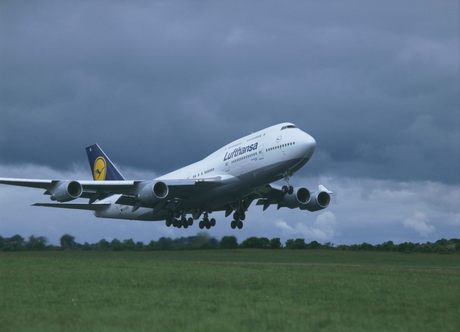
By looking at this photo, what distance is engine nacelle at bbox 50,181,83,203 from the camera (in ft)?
167

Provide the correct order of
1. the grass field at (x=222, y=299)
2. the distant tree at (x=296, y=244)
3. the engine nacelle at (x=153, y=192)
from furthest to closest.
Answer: the distant tree at (x=296, y=244), the engine nacelle at (x=153, y=192), the grass field at (x=222, y=299)

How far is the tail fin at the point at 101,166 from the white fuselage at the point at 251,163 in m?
11.7

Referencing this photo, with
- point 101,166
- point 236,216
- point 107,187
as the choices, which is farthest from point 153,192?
point 101,166

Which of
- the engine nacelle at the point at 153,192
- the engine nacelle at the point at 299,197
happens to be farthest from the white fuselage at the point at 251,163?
the engine nacelle at the point at 299,197

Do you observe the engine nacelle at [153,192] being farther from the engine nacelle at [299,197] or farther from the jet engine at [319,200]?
the jet engine at [319,200]

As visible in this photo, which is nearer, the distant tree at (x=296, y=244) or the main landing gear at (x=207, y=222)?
the main landing gear at (x=207, y=222)

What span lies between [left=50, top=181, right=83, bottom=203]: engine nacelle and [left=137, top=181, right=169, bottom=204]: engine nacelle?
422cm

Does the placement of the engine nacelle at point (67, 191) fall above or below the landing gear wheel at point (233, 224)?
above

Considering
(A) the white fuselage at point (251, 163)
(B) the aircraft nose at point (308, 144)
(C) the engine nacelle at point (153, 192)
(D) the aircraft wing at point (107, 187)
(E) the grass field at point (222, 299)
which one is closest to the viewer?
(E) the grass field at point (222, 299)

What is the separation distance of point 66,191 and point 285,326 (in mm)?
34603

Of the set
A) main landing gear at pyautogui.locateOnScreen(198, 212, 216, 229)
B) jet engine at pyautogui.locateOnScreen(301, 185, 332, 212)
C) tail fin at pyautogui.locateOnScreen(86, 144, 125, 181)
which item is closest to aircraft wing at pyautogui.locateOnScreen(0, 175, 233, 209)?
main landing gear at pyautogui.locateOnScreen(198, 212, 216, 229)

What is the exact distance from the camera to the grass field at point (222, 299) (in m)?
18.8

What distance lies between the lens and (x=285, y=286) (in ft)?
88.5

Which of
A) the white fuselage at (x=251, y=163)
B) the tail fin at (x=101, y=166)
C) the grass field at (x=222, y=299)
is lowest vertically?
the grass field at (x=222, y=299)
